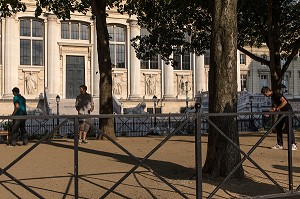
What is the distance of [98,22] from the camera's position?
1534 cm

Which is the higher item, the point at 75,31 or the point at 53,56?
the point at 75,31

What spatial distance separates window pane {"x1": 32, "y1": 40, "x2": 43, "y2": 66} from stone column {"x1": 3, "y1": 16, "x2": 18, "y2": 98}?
164 cm

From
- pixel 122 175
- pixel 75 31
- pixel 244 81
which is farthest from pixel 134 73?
pixel 122 175

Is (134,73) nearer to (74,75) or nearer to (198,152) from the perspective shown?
(74,75)

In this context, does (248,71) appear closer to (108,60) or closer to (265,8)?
(265,8)

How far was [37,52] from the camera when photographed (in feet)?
138

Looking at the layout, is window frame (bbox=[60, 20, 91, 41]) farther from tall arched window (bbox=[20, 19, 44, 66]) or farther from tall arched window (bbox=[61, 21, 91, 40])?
tall arched window (bbox=[20, 19, 44, 66])

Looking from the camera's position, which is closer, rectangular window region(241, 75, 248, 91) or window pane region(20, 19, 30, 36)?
window pane region(20, 19, 30, 36)

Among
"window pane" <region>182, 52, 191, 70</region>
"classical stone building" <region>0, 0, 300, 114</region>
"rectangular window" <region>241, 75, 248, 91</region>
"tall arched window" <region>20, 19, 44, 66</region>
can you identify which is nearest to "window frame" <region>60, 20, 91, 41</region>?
"classical stone building" <region>0, 0, 300, 114</region>

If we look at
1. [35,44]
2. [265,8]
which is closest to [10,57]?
[35,44]

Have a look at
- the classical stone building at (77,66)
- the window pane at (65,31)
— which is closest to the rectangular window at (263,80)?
the classical stone building at (77,66)

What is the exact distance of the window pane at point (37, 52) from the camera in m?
41.9

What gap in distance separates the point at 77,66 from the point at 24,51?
18.0 feet

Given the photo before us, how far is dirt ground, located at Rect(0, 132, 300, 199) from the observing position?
7117mm
